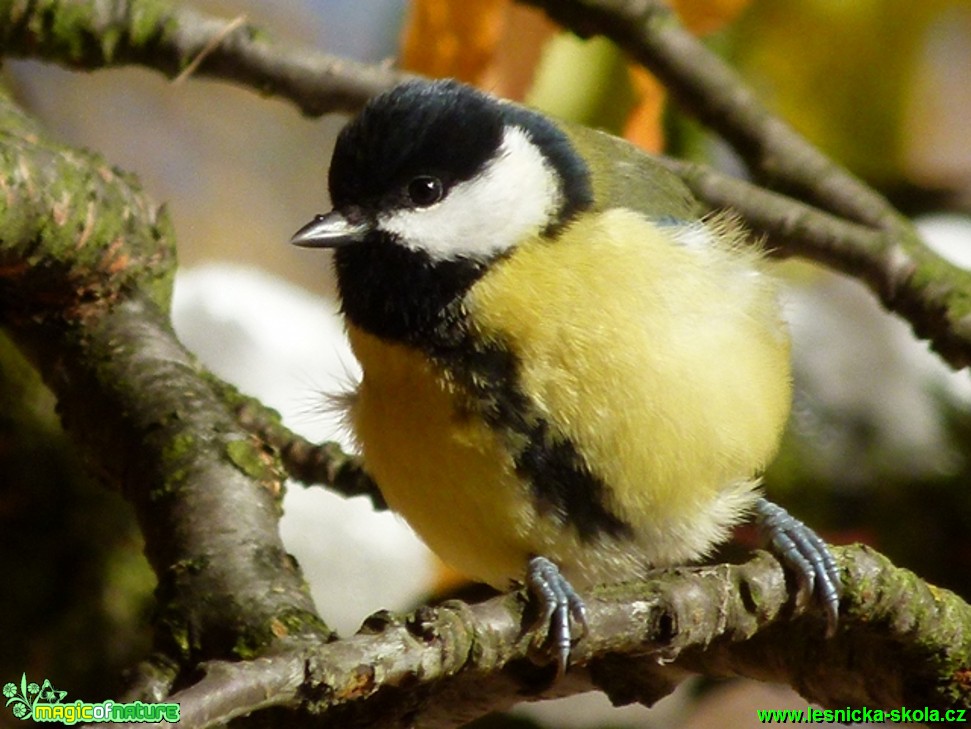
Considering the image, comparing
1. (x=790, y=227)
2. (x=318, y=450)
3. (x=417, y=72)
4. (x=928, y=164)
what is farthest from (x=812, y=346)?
(x=318, y=450)

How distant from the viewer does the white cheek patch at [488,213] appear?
0.73 meters

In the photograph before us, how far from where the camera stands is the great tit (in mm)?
679

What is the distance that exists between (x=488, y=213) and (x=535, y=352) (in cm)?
11

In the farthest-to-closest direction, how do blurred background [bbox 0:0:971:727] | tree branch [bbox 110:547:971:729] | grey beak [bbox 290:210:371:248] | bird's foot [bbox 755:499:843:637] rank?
blurred background [bbox 0:0:971:727] → grey beak [bbox 290:210:371:248] → bird's foot [bbox 755:499:843:637] → tree branch [bbox 110:547:971:729]

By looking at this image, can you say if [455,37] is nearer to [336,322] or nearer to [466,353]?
[466,353]

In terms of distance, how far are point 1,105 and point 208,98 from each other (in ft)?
2.83

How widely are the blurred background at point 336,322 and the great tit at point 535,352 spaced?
19 centimetres

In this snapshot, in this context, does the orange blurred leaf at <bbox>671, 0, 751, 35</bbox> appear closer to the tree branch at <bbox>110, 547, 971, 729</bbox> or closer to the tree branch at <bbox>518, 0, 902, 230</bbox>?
the tree branch at <bbox>518, 0, 902, 230</bbox>

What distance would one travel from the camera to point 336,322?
5.47ft

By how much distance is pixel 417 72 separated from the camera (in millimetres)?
1096

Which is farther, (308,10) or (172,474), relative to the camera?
(308,10)

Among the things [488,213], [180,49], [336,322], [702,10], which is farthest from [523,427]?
[336,322]

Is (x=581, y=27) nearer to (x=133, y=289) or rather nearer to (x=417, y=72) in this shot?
(x=417, y=72)

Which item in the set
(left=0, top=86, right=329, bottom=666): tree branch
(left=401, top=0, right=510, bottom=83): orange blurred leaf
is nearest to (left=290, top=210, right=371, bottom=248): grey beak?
(left=0, top=86, right=329, bottom=666): tree branch
